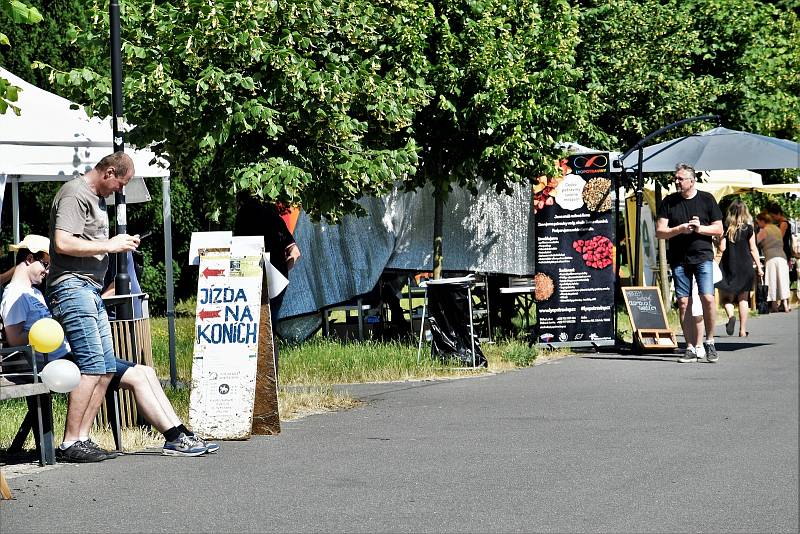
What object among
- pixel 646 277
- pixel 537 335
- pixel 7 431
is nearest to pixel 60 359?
pixel 7 431

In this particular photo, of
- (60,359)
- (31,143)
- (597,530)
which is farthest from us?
(31,143)

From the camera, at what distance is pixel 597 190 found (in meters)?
17.0

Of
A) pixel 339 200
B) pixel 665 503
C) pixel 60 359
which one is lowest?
pixel 665 503

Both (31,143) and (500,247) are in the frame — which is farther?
(500,247)

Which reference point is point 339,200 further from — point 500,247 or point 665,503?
point 665,503

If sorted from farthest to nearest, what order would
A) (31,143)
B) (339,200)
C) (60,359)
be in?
1. (339,200)
2. (31,143)
3. (60,359)

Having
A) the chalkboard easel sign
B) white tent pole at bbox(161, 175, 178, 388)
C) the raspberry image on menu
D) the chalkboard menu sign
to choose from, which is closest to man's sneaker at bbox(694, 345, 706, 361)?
the chalkboard easel sign

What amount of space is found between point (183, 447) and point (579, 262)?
9077 millimetres

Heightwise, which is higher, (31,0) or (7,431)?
(31,0)

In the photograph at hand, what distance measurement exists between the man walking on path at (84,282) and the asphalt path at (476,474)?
0.32m

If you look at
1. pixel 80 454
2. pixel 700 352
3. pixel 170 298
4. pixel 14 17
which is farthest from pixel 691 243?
pixel 14 17

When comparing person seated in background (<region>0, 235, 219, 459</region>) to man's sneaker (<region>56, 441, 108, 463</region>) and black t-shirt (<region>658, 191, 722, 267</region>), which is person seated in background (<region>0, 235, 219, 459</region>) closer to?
man's sneaker (<region>56, 441, 108, 463</region>)

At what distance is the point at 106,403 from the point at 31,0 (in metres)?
15.0

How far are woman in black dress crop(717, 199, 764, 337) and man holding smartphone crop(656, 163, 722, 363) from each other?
393cm
